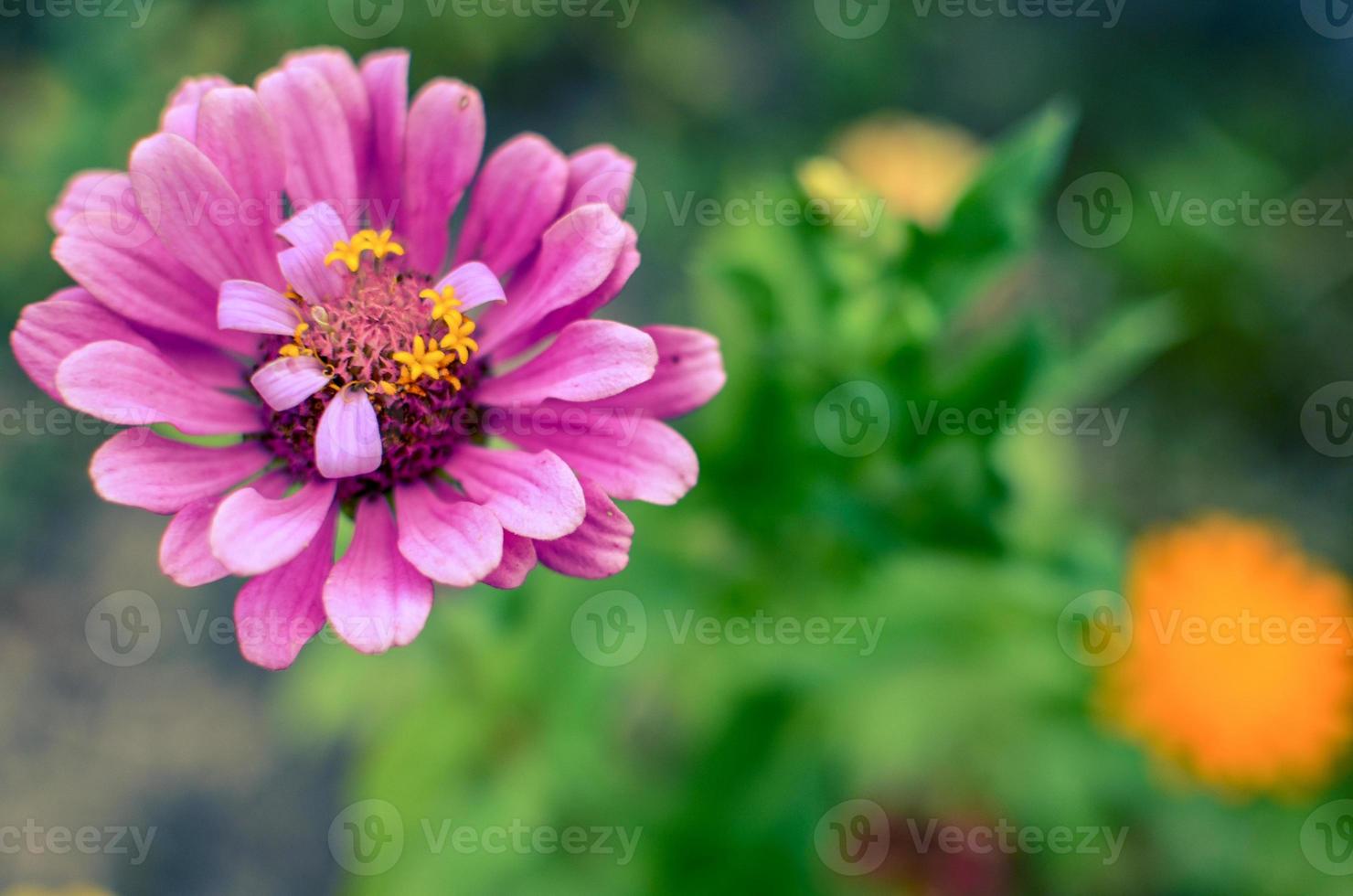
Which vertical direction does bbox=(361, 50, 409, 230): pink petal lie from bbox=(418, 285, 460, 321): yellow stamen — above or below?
above

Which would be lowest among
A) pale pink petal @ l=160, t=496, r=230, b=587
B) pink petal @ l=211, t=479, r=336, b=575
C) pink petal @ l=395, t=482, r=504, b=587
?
pale pink petal @ l=160, t=496, r=230, b=587

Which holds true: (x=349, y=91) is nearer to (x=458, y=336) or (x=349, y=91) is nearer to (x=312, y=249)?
(x=312, y=249)

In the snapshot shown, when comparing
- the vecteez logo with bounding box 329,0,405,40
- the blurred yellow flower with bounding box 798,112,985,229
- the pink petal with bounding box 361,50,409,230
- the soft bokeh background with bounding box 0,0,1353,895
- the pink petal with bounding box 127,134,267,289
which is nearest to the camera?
the pink petal with bounding box 127,134,267,289

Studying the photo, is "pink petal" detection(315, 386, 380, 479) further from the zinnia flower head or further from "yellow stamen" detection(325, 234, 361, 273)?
the zinnia flower head

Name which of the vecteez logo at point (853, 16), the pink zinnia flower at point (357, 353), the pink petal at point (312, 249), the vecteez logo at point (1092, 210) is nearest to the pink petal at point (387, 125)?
the pink zinnia flower at point (357, 353)

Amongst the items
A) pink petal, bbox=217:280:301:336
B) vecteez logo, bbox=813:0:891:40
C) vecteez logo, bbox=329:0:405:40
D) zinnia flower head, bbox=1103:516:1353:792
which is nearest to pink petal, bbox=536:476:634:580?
pink petal, bbox=217:280:301:336

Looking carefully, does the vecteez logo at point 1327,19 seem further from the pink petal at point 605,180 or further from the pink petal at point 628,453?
the pink petal at point 628,453

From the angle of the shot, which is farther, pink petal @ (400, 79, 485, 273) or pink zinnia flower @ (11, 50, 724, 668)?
pink petal @ (400, 79, 485, 273)
